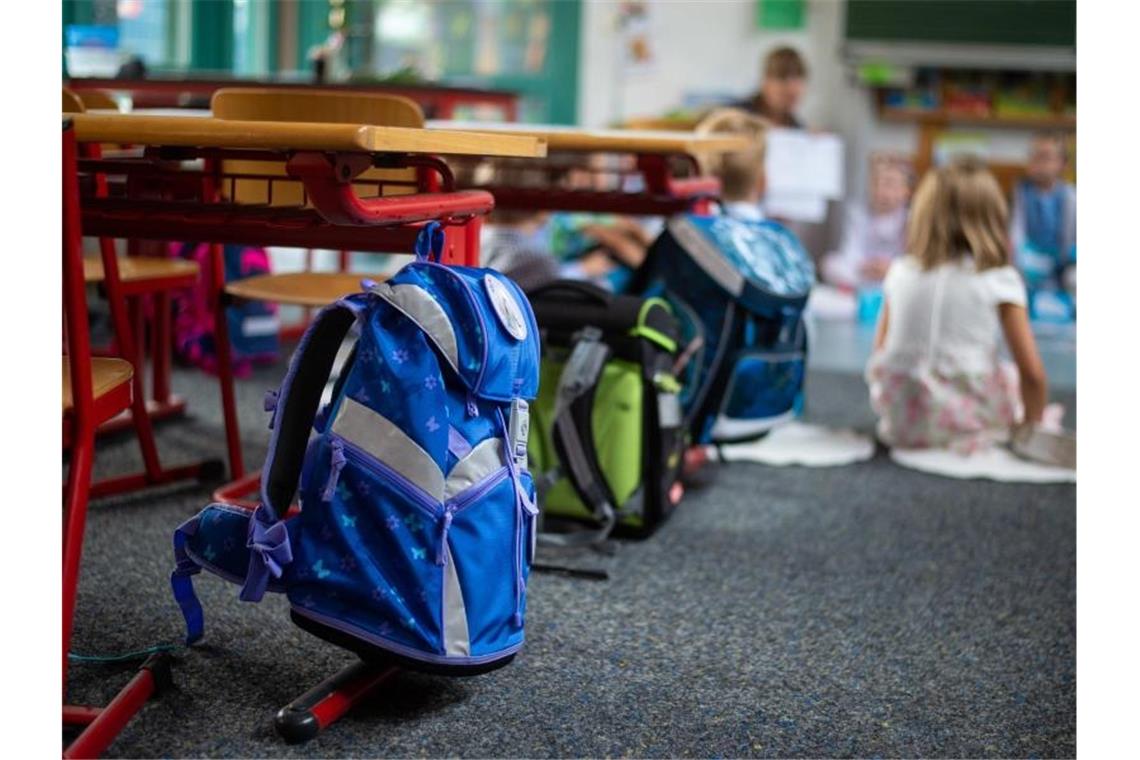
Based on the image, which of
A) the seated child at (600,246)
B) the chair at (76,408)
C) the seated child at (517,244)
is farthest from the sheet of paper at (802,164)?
the chair at (76,408)

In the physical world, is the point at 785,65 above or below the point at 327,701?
above

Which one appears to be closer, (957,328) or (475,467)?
(475,467)

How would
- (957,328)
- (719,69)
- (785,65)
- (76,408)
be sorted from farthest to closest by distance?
1. (719,69)
2. (785,65)
3. (957,328)
4. (76,408)

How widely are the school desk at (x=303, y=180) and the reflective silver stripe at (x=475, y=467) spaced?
11.4 inches

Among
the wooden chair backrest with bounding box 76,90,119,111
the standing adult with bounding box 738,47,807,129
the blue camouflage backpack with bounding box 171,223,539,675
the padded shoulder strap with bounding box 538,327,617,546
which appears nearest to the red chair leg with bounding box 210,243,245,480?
the wooden chair backrest with bounding box 76,90,119,111

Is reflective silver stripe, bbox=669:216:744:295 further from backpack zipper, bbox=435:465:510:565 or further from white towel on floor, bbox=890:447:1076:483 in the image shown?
backpack zipper, bbox=435:465:510:565

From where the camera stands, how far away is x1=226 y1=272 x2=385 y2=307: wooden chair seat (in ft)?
7.37

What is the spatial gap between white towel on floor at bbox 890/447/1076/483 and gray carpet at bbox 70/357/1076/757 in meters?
0.31

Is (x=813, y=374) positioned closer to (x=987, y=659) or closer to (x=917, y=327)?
(x=917, y=327)

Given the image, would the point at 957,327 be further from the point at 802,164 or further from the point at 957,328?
the point at 802,164

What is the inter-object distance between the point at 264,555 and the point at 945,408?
6.55 ft

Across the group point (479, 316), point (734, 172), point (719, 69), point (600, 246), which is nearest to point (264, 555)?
point (479, 316)

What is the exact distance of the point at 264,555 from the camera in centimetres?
143

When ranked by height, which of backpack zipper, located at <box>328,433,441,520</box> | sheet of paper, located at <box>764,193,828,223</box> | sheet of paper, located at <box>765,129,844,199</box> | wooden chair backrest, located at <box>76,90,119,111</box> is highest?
sheet of paper, located at <box>765,129,844,199</box>
